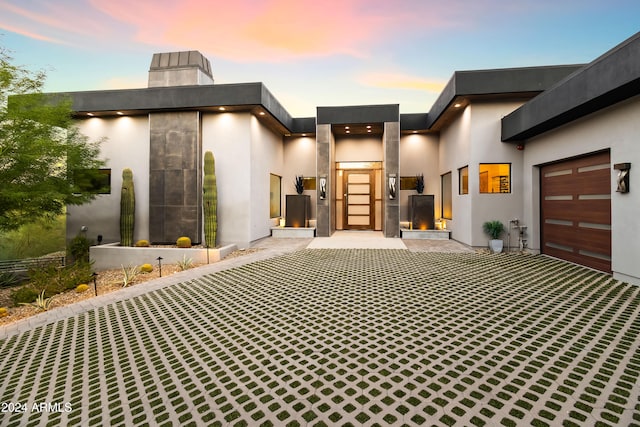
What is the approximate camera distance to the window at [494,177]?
7219 mm

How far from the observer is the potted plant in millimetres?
6926

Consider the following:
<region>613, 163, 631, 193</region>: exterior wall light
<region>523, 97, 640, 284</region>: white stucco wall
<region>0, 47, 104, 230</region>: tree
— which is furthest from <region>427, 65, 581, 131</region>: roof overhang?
<region>0, 47, 104, 230</region>: tree

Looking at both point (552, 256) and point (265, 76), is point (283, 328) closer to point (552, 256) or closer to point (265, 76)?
point (552, 256)

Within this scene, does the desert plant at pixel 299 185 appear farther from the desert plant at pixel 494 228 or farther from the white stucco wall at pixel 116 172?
the desert plant at pixel 494 228

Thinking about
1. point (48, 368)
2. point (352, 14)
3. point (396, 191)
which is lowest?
A: point (48, 368)

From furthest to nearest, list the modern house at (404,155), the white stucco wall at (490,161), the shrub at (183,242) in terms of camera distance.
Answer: the shrub at (183,242) < the white stucco wall at (490,161) < the modern house at (404,155)

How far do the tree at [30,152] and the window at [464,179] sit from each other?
398 inches

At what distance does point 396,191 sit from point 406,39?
5553 mm

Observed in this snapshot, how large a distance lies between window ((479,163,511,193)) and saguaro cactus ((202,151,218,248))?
719 centimetres

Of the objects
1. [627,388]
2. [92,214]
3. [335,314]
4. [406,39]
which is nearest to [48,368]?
[335,314]

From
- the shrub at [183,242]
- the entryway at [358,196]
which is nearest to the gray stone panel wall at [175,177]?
the shrub at [183,242]

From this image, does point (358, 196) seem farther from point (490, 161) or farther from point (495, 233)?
point (495, 233)

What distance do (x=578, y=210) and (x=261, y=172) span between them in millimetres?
7931

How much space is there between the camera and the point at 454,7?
323 inches
